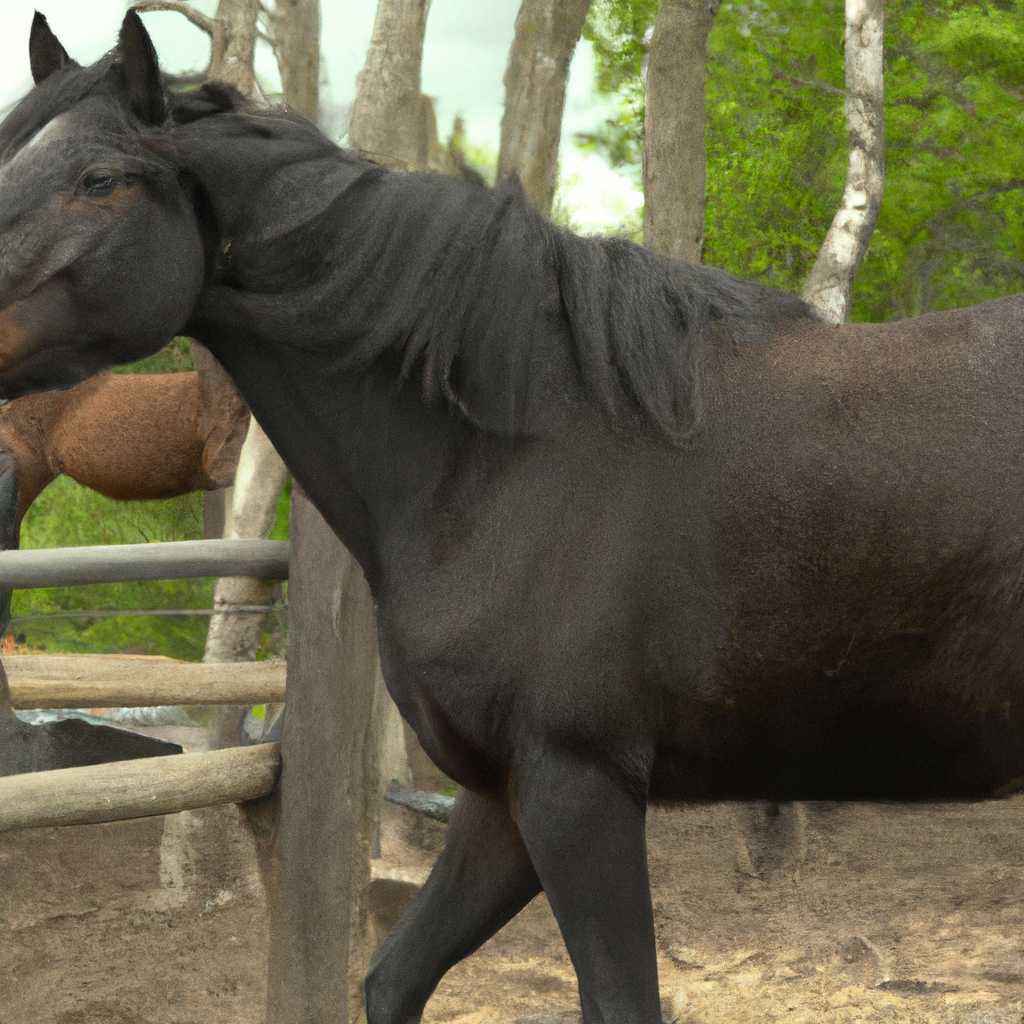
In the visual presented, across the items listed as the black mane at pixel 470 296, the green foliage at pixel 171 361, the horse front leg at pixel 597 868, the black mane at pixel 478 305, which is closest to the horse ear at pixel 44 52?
the black mane at pixel 470 296

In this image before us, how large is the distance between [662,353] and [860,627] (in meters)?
0.58

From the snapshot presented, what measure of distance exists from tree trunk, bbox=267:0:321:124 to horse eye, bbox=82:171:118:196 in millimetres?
7016

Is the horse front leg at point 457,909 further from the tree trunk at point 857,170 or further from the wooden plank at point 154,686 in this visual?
the tree trunk at point 857,170

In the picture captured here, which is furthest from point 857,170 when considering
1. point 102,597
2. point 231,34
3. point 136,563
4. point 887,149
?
point 102,597

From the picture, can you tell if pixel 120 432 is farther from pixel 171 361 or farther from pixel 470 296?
pixel 171 361

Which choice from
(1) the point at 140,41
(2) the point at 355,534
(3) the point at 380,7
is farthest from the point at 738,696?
(3) the point at 380,7

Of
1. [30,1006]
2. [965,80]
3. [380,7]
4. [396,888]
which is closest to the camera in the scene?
[30,1006]

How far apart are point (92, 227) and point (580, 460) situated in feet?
2.93

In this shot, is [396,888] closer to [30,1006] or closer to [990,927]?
[30,1006]

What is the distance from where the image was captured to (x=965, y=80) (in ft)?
39.4

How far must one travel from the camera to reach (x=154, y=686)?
3.81 m

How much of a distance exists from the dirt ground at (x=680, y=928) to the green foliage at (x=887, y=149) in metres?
9.49

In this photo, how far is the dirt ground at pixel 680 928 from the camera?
128 inches

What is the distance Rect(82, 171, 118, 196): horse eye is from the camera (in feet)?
6.21
